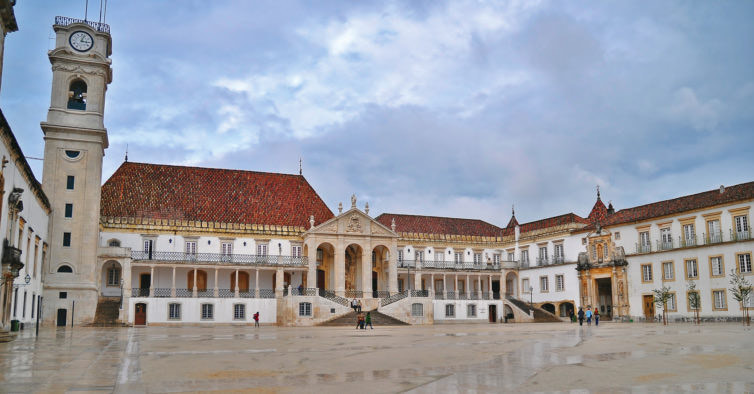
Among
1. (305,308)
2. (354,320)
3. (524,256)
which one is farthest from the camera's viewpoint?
(524,256)

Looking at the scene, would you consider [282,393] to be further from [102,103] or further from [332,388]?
[102,103]

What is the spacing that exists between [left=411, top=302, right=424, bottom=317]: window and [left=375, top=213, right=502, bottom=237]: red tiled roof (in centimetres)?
1009

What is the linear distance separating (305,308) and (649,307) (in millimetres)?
23413

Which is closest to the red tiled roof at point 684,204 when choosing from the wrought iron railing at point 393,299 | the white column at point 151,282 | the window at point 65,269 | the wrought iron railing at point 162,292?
the wrought iron railing at point 393,299

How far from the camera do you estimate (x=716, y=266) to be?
40688 millimetres

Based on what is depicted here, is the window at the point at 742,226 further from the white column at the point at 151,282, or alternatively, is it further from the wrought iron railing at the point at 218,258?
the white column at the point at 151,282

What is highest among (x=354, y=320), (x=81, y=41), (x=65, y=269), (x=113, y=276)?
(x=81, y=41)

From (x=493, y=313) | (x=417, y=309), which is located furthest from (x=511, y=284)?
(x=417, y=309)

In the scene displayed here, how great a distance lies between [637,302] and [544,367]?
37.2 meters

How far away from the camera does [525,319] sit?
5000 centimetres

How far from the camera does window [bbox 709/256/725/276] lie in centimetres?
4025

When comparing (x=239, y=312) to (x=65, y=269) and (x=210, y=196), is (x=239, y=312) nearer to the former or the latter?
(x=210, y=196)

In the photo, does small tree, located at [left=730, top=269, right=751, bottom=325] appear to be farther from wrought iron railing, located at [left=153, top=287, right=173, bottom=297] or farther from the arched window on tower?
the arched window on tower

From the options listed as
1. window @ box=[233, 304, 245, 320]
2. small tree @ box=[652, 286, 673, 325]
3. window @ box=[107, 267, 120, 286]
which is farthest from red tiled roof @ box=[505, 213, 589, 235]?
window @ box=[107, 267, 120, 286]
